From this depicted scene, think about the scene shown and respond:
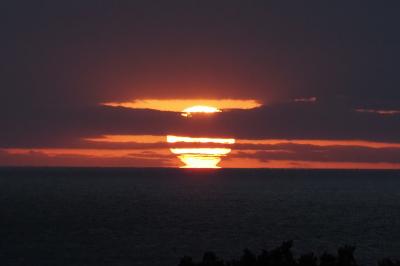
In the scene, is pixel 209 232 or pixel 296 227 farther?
pixel 296 227

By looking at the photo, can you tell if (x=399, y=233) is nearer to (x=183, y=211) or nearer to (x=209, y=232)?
(x=209, y=232)

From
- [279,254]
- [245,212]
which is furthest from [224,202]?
[279,254]

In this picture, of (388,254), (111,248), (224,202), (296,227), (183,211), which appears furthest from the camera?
(224,202)

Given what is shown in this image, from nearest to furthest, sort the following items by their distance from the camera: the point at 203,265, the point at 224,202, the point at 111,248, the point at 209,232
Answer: the point at 203,265 → the point at 111,248 → the point at 209,232 → the point at 224,202

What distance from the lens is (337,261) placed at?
35250mm

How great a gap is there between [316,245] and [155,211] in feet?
142

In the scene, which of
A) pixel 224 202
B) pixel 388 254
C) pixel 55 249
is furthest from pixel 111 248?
pixel 224 202

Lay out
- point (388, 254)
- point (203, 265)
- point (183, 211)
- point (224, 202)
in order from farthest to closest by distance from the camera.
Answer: point (224, 202) → point (183, 211) → point (388, 254) → point (203, 265)

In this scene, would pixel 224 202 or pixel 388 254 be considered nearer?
pixel 388 254

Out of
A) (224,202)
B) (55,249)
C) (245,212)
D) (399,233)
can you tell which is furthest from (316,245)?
(224,202)

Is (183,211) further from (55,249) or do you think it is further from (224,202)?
(55,249)

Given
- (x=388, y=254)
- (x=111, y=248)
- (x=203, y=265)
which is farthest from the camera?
(x=111, y=248)

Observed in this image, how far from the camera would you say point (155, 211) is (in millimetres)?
117875

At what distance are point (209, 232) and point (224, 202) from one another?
56.5 m
